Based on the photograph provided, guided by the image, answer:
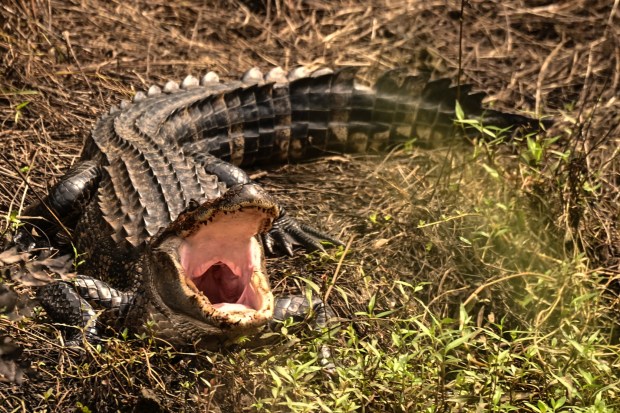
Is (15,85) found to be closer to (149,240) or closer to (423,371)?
(149,240)

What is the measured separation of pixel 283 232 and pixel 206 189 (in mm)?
552

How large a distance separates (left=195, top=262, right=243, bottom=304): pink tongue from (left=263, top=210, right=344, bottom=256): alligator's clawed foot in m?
0.91

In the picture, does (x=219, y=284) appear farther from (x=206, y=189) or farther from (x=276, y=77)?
(x=276, y=77)

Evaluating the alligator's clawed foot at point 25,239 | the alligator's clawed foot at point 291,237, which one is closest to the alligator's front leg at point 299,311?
the alligator's clawed foot at point 291,237

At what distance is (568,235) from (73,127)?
3054 mm

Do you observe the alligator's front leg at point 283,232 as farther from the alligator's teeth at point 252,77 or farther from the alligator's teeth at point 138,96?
the alligator's teeth at point 252,77

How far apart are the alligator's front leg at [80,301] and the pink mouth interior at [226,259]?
0.39m

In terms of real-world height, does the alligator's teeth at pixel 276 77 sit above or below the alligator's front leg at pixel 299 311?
above

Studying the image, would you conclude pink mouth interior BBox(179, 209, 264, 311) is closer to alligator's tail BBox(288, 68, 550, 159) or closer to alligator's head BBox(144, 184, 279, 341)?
alligator's head BBox(144, 184, 279, 341)

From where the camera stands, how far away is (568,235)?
5004 millimetres

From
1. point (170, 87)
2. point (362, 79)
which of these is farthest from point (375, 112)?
point (170, 87)

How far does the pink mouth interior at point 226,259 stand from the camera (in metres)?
3.95

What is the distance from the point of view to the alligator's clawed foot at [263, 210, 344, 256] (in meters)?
5.13

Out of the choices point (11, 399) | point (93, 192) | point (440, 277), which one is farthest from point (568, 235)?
point (11, 399)
